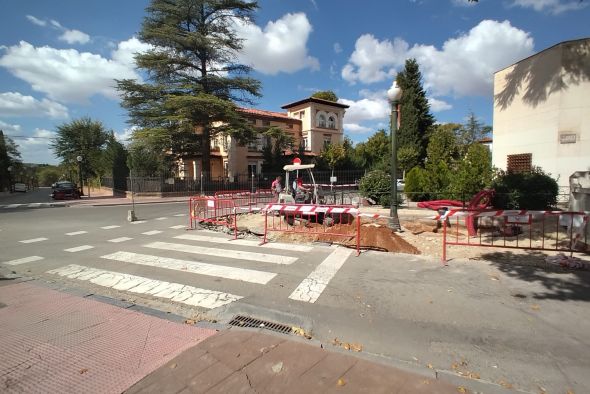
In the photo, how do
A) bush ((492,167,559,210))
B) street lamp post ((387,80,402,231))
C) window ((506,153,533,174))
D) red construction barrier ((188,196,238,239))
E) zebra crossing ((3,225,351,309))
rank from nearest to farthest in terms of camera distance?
1. zebra crossing ((3,225,351,309))
2. street lamp post ((387,80,402,231))
3. red construction barrier ((188,196,238,239))
4. bush ((492,167,559,210))
5. window ((506,153,533,174))

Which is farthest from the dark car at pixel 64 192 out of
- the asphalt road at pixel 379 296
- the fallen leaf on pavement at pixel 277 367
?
the fallen leaf on pavement at pixel 277 367

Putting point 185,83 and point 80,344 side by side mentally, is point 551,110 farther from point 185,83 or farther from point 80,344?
point 185,83

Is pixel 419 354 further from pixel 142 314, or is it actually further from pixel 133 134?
pixel 133 134

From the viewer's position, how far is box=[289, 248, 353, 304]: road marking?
5016mm

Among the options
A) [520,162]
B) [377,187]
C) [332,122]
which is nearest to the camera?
[377,187]

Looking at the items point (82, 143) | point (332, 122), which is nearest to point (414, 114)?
point (332, 122)

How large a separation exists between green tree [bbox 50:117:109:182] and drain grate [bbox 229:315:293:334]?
152 ft

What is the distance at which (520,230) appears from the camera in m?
8.73

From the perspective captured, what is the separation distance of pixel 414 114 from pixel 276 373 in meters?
32.5

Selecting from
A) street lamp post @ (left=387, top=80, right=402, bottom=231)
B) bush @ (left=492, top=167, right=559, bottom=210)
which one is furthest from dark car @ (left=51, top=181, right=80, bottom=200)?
bush @ (left=492, top=167, right=559, bottom=210)

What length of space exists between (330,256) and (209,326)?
12.3ft

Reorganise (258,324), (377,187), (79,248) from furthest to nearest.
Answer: (377,187) < (79,248) < (258,324)

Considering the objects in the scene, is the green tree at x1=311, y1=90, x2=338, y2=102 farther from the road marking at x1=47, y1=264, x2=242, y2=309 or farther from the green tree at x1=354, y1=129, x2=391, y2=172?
the road marking at x1=47, y1=264, x2=242, y2=309

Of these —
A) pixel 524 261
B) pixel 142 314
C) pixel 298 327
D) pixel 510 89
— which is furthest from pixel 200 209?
pixel 510 89
